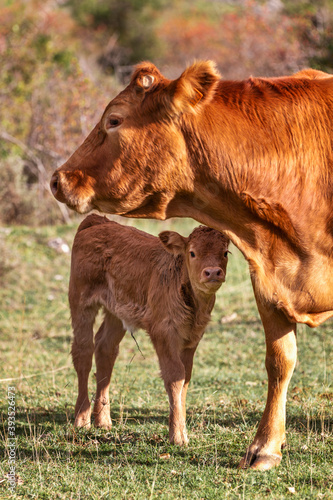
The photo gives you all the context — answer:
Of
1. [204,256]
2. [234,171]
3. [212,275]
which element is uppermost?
[234,171]

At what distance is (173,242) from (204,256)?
0.40 metres

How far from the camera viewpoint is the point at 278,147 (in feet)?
12.7

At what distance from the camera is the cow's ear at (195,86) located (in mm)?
3684

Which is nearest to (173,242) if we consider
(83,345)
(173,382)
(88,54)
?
(173,382)

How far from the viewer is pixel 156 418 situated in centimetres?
558

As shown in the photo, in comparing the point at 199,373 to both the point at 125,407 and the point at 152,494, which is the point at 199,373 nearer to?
the point at 125,407

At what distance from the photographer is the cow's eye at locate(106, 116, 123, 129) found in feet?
12.8

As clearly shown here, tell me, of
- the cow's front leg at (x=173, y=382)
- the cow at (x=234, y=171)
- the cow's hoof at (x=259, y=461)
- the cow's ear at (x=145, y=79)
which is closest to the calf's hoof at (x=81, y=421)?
the cow's front leg at (x=173, y=382)

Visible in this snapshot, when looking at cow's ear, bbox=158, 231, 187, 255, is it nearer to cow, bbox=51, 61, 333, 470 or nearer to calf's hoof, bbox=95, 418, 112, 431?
cow, bbox=51, 61, 333, 470

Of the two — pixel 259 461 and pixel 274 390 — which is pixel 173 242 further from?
pixel 259 461

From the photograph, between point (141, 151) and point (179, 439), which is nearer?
point (141, 151)

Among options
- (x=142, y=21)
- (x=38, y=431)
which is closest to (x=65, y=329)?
(x=38, y=431)

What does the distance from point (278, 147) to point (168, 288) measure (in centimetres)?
174

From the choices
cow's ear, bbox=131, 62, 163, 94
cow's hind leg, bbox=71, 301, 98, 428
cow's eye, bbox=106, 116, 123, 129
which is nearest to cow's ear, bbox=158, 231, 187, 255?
cow's hind leg, bbox=71, 301, 98, 428
